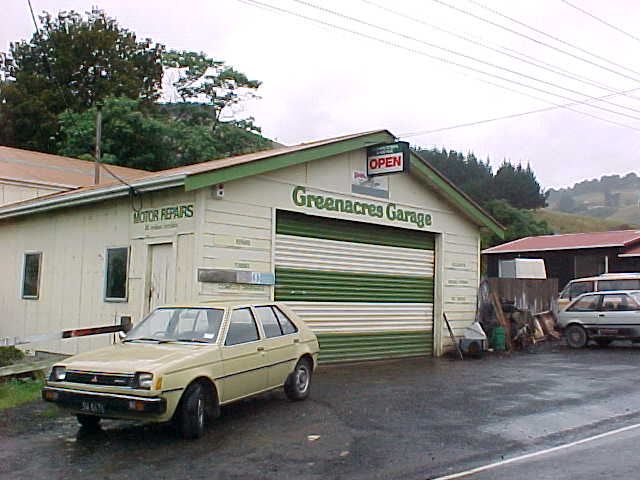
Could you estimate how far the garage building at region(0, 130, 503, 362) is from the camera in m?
12.8

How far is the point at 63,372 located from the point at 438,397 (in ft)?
18.8

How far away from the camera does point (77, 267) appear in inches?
589

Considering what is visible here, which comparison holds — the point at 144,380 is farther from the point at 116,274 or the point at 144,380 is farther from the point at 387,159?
the point at 387,159

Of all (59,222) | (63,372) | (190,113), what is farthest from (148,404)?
(190,113)

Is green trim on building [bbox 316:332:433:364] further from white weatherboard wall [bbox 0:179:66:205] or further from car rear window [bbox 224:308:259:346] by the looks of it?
A: white weatherboard wall [bbox 0:179:66:205]

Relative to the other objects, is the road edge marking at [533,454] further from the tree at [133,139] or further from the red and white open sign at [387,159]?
the tree at [133,139]

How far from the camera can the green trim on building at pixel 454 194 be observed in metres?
16.7

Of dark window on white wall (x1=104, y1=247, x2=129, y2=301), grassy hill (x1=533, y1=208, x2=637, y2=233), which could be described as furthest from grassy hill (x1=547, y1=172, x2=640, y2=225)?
dark window on white wall (x1=104, y1=247, x2=129, y2=301)

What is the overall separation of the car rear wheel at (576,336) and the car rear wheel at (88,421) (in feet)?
47.8

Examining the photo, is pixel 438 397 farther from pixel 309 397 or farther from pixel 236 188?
pixel 236 188

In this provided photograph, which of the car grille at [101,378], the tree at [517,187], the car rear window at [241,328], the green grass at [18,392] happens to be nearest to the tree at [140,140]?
the green grass at [18,392]

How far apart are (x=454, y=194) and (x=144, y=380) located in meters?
11.5

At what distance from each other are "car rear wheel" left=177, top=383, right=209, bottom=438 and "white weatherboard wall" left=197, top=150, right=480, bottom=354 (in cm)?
415

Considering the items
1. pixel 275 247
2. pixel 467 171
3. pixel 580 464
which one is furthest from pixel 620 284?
pixel 467 171
